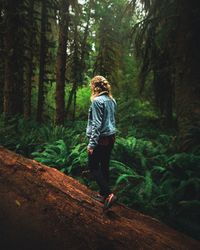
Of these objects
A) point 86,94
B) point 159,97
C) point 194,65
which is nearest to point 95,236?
point 194,65

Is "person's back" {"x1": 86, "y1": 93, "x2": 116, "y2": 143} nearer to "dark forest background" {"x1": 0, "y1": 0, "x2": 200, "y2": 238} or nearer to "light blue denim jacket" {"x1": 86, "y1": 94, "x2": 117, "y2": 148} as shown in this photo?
"light blue denim jacket" {"x1": 86, "y1": 94, "x2": 117, "y2": 148}

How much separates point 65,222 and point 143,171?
10.3 feet

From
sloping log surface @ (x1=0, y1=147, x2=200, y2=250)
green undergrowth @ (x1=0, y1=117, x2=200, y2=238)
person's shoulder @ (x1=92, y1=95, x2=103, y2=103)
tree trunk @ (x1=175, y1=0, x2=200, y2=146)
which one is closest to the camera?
sloping log surface @ (x1=0, y1=147, x2=200, y2=250)

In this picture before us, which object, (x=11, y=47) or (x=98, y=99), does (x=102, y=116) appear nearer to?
(x=98, y=99)

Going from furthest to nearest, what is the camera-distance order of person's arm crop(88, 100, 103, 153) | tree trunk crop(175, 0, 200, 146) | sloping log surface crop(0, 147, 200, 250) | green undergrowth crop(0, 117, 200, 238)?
1. tree trunk crop(175, 0, 200, 146)
2. green undergrowth crop(0, 117, 200, 238)
3. person's arm crop(88, 100, 103, 153)
4. sloping log surface crop(0, 147, 200, 250)

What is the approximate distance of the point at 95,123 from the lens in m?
5.11

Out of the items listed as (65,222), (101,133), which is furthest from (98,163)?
(65,222)

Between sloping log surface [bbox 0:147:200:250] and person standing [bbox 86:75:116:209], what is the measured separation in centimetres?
34

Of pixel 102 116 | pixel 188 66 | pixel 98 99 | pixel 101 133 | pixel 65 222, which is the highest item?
pixel 188 66

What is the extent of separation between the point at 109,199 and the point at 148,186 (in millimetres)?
1194

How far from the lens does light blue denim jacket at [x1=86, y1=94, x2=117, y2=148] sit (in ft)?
16.7

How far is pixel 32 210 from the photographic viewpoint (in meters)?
4.72

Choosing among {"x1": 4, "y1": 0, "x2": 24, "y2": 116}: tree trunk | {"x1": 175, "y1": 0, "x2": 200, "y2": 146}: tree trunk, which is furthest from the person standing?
{"x1": 4, "y1": 0, "x2": 24, "y2": 116}: tree trunk

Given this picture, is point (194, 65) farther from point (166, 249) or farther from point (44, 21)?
point (44, 21)
